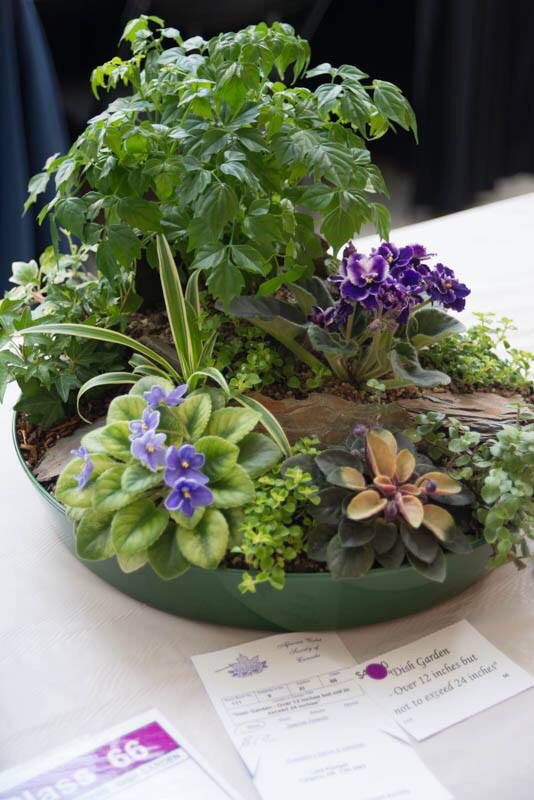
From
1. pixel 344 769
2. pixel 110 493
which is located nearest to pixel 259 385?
pixel 110 493

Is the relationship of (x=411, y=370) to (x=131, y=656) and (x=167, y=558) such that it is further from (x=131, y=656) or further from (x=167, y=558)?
(x=131, y=656)

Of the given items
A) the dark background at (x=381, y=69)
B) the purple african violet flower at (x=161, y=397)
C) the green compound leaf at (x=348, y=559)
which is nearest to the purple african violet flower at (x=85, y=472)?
the purple african violet flower at (x=161, y=397)

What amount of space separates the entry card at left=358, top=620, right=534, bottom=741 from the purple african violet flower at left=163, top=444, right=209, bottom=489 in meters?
0.34

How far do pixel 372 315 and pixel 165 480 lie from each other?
467mm

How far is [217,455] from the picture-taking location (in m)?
1.09

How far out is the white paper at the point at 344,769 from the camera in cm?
94

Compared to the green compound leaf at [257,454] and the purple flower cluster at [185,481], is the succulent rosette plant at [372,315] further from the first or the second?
the purple flower cluster at [185,481]

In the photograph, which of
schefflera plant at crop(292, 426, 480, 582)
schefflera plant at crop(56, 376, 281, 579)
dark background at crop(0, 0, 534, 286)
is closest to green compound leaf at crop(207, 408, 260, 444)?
schefflera plant at crop(56, 376, 281, 579)

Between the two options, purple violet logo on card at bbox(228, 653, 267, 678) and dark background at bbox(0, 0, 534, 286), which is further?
dark background at bbox(0, 0, 534, 286)

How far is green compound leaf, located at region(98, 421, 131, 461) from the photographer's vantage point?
3.60 ft

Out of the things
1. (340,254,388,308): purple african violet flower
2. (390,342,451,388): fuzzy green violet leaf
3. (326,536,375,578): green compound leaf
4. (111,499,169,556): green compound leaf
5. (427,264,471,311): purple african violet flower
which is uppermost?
(340,254,388,308): purple african violet flower

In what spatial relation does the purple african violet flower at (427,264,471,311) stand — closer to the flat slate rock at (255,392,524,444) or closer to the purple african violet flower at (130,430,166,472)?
the flat slate rock at (255,392,524,444)

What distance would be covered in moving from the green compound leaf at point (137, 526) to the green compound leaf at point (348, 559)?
211 mm

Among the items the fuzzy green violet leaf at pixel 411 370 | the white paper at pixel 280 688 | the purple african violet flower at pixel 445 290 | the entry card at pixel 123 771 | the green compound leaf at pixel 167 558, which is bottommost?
the white paper at pixel 280 688
